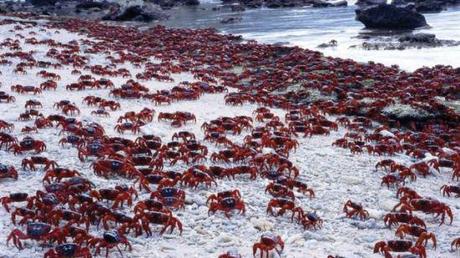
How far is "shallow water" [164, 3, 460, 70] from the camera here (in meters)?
33.2

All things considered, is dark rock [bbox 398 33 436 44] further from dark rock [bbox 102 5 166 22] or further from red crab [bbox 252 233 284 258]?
→ red crab [bbox 252 233 284 258]

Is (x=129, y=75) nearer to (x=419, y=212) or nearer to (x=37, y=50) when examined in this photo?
(x=37, y=50)

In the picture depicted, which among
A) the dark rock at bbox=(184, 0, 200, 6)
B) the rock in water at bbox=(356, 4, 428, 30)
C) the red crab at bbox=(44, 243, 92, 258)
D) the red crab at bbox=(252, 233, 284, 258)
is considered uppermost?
the dark rock at bbox=(184, 0, 200, 6)

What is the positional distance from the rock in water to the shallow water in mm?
1162

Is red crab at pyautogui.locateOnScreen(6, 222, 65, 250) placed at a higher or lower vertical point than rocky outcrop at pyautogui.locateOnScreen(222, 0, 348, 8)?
lower

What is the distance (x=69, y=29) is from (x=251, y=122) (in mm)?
33147

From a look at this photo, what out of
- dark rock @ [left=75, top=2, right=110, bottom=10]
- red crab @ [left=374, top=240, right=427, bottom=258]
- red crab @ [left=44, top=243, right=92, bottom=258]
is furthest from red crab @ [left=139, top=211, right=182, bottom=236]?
dark rock @ [left=75, top=2, right=110, bottom=10]

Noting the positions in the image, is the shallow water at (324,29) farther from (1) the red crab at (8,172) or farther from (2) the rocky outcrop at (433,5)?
(1) the red crab at (8,172)

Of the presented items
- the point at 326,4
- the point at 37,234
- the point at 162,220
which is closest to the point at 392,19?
the point at 326,4

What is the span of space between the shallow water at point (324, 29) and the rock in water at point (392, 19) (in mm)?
→ 1162

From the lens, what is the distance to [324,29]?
49031 millimetres

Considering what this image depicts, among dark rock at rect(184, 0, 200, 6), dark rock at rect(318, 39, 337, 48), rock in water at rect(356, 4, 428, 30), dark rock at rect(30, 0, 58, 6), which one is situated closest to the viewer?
dark rock at rect(318, 39, 337, 48)

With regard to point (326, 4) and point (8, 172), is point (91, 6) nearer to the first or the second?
point (326, 4)

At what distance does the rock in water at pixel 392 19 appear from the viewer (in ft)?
157
